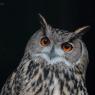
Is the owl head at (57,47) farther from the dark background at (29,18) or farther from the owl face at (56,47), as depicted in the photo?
the dark background at (29,18)

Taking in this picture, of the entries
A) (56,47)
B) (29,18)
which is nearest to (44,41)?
(56,47)

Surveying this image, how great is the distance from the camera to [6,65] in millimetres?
7008

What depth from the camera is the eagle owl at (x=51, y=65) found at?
18.9 feet

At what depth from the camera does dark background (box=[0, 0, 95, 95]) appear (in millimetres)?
7047

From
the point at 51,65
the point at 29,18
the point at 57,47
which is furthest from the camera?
the point at 29,18

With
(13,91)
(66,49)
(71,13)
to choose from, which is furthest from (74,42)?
(71,13)

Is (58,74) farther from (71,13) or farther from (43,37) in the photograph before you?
(71,13)

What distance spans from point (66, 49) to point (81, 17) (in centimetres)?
136

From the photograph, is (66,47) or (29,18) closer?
(66,47)

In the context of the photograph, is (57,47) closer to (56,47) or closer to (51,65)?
(56,47)

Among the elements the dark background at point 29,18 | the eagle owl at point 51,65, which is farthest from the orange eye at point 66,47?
the dark background at point 29,18

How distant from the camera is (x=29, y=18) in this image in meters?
7.07

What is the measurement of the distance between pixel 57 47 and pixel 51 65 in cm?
16

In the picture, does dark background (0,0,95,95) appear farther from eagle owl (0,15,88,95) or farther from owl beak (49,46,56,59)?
owl beak (49,46,56,59)
